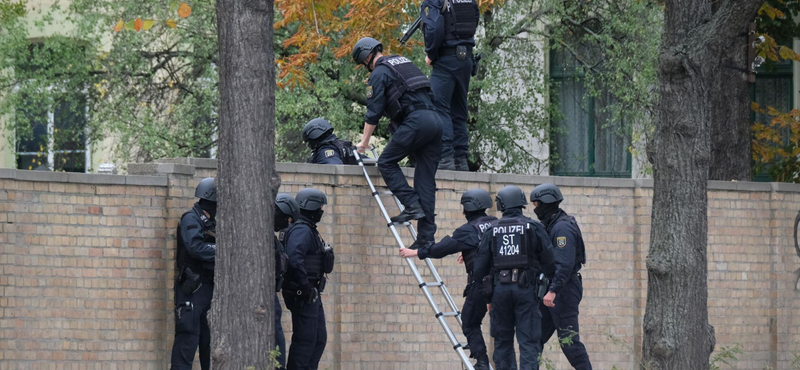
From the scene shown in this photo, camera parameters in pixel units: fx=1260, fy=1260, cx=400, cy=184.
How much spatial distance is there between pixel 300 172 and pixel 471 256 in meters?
1.85

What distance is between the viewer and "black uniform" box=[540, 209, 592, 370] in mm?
11617

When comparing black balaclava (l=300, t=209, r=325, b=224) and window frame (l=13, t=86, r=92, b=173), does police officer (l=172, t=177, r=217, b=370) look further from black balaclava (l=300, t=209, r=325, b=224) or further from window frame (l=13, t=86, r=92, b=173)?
window frame (l=13, t=86, r=92, b=173)

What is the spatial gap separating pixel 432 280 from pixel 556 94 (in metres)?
8.14

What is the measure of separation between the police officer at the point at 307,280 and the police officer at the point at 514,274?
1417 mm

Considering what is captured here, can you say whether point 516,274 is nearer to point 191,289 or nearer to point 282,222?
point 282,222

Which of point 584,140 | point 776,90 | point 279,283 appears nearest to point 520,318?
point 279,283

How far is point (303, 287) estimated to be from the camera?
10.9 meters

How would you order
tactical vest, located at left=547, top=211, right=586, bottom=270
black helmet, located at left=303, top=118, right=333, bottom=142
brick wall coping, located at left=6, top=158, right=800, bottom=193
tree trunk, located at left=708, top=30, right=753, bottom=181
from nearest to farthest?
brick wall coping, located at left=6, top=158, right=800, bottom=193 < tactical vest, located at left=547, top=211, right=586, bottom=270 < black helmet, located at left=303, top=118, right=333, bottom=142 < tree trunk, located at left=708, top=30, right=753, bottom=181

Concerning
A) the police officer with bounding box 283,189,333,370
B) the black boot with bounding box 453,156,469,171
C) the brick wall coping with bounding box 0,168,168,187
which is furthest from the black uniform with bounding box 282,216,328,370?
the black boot with bounding box 453,156,469,171

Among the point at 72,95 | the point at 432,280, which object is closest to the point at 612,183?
the point at 432,280

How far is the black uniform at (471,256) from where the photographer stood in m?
11.2

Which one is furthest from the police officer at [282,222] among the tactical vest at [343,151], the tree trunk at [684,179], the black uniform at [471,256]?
the tree trunk at [684,179]

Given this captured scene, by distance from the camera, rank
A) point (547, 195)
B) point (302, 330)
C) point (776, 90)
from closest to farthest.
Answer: point (302, 330)
point (547, 195)
point (776, 90)

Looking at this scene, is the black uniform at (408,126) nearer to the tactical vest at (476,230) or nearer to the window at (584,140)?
the tactical vest at (476,230)
